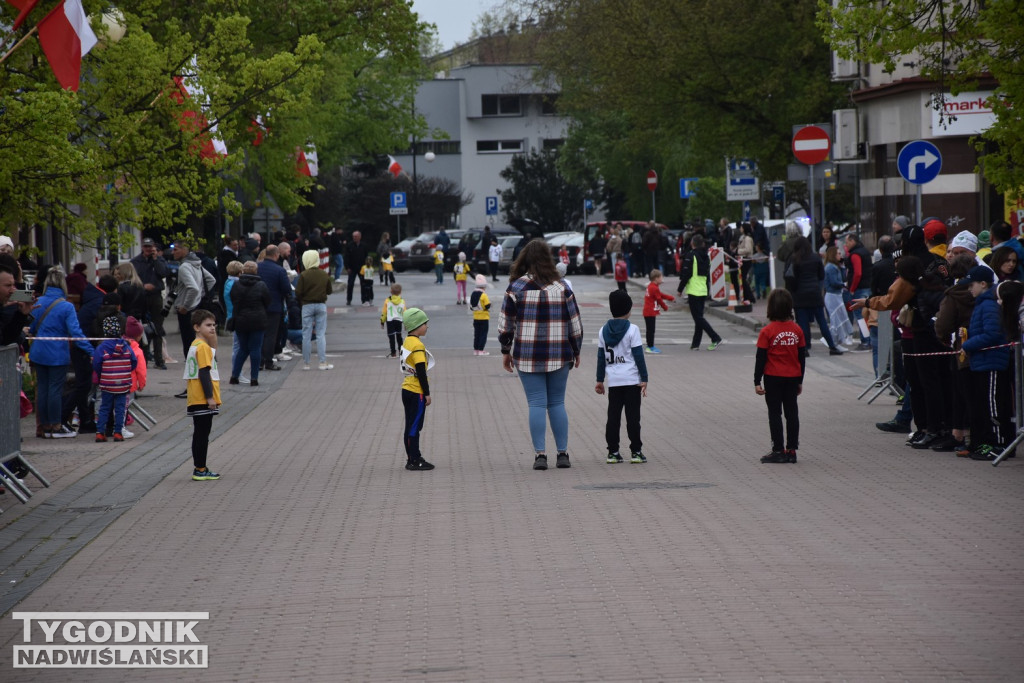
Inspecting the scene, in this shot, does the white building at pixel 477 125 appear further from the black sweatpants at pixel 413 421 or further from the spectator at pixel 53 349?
the black sweatpants at pixel 413 421

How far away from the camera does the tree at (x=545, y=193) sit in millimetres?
76250

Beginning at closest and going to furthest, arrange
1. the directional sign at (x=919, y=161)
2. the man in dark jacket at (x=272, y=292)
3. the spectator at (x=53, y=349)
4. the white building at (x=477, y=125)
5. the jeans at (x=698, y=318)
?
the spectator at (x=53, y=349), the directional sign at (x=919, y=161), the man in dark jacket at (x=272, y=292), the jeans at (x=698, y=318), the white building at (x=477, y=125)

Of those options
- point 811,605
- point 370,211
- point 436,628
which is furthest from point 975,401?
point 370,211

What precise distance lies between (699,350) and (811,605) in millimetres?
17735

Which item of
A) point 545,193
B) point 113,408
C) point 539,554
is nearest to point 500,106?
point 545,193

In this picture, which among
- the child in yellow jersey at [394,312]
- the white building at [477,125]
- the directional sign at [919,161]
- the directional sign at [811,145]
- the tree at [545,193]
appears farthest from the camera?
the white building at [477,125]

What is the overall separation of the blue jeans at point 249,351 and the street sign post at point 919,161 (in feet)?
29.2

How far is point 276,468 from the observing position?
12500 mm

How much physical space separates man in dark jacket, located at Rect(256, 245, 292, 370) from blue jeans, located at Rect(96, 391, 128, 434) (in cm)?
662

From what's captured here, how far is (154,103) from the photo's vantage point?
62.0 ft

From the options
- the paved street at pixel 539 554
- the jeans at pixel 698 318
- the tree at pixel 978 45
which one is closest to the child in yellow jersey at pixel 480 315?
the jeans at pixel 698 318

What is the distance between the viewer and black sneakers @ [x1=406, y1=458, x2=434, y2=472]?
1211cm

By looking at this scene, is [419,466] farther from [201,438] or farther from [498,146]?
[498,146]

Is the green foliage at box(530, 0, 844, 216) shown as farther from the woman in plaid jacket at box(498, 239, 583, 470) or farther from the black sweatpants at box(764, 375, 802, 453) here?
the woman in plaid jacket at box(498, 239, 583, 470)
